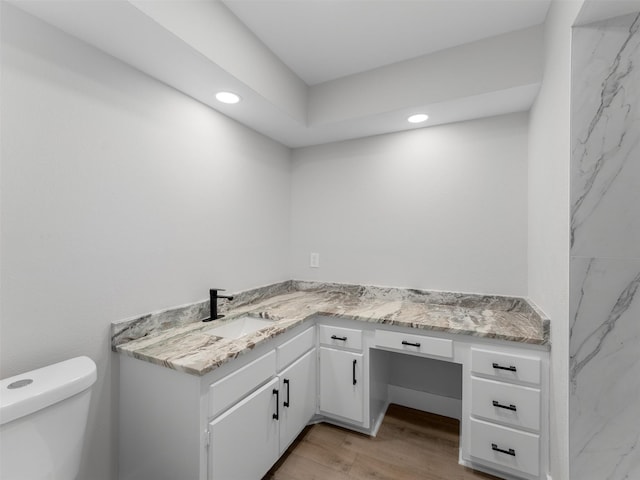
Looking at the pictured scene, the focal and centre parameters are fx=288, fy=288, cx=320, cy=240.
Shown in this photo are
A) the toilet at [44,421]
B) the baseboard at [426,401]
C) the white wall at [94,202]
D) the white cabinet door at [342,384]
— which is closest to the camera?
the toilet at [44,421]

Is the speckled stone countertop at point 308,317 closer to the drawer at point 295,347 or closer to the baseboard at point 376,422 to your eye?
the drawer at point 295,347

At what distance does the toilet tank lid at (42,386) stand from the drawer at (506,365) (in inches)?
71.1

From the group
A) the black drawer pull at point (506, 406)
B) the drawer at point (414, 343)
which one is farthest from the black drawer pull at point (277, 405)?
the black drawer pull at point (506, 406)

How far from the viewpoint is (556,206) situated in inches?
51.8

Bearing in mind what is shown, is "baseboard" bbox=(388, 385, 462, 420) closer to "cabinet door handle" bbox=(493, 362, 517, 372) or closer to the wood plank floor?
the wood plank floor

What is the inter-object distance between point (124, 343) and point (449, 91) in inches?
89.3

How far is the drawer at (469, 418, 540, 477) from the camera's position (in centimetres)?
147

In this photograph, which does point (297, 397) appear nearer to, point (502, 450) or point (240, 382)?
point (240, 382)

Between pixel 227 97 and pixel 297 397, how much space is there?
1864 mm

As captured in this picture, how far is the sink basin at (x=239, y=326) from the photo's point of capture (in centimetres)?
174

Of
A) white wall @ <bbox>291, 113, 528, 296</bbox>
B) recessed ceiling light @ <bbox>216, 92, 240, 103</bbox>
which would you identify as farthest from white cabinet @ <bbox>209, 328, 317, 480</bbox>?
recessed ceiling light @ <bbox>216, 92, 240, 103</bbox>

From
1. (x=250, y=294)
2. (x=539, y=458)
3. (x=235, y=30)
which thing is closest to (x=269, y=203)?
(x=250, y=294)

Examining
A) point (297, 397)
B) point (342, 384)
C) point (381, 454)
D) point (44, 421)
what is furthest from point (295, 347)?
point (44, 421)

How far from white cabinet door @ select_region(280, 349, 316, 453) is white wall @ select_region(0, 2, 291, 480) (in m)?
0.75
